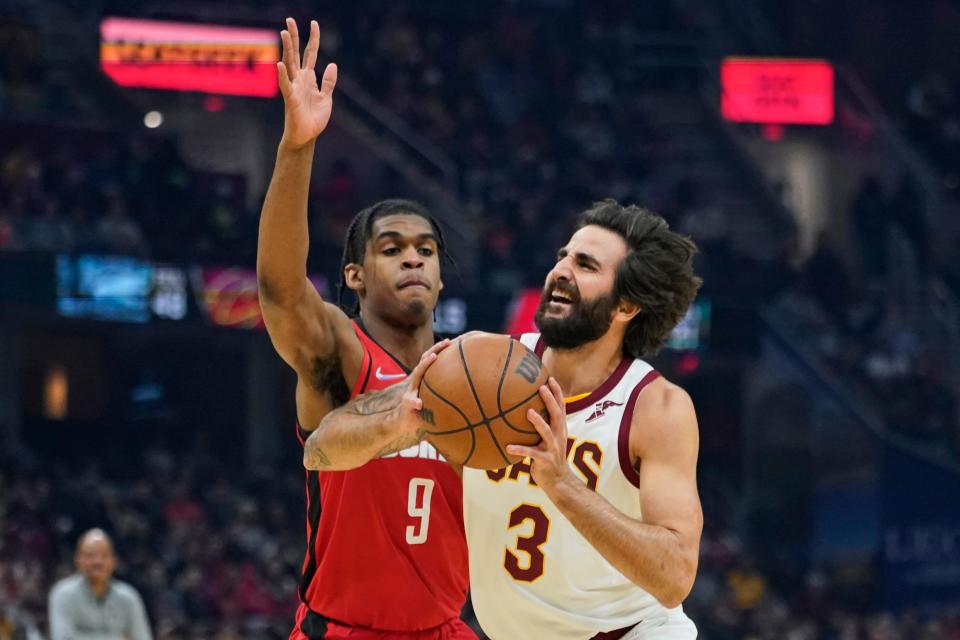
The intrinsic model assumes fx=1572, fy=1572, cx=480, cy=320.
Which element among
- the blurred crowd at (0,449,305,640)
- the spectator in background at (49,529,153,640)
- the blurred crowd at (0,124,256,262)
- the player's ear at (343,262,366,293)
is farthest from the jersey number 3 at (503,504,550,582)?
the blurred crowd at (0,124,256,262)

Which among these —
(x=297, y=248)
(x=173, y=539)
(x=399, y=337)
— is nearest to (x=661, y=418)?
(x=399, y=337)

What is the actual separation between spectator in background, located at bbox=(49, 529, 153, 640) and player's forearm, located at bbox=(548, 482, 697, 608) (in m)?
5.91

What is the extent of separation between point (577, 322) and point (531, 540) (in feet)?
2.20

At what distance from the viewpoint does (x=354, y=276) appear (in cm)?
543

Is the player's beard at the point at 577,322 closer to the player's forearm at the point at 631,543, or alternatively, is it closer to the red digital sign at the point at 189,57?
the player's forearm at the point at 631,543

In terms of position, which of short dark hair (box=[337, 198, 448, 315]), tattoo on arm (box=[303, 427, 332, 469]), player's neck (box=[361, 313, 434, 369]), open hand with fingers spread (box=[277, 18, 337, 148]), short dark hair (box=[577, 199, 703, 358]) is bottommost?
tattoo on arm (box=[303, 427, 332, 469])

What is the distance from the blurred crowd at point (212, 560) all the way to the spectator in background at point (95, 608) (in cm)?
343

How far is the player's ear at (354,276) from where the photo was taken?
17.7 feet

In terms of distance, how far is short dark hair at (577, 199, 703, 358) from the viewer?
4863 millimetres

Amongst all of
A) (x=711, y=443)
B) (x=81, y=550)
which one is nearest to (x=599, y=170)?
(x=711, y=443)

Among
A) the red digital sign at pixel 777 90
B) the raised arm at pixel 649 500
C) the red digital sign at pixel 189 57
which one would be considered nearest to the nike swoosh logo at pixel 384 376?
the raised arm at pixel 649 500

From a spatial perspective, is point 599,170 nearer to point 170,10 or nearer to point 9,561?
point 170,10

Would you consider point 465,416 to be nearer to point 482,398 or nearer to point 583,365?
point 482,398

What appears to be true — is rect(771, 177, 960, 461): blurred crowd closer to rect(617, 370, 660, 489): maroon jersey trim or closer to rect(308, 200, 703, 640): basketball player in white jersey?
rect(308, 200, 703, 640): basketball player in white jersey
